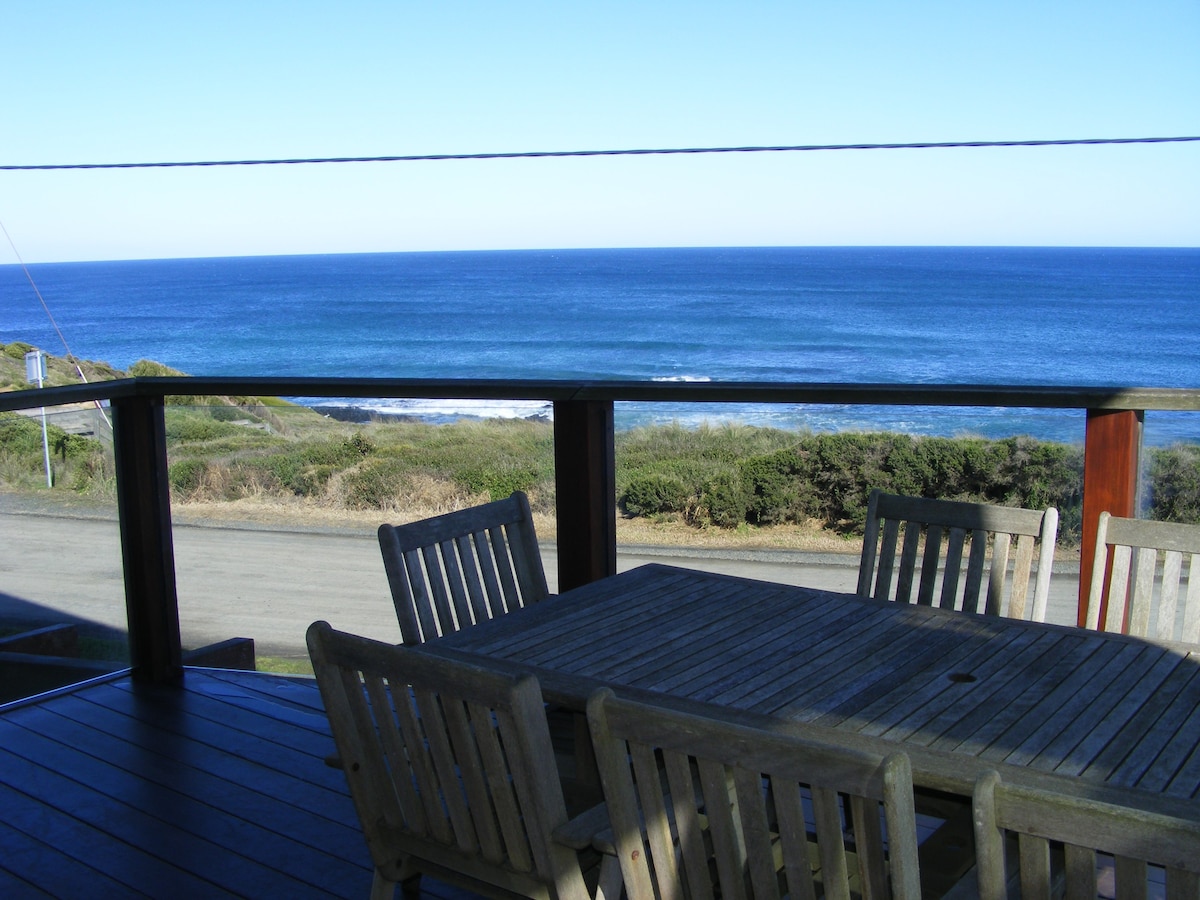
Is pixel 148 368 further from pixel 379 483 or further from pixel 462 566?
pixel 462 566

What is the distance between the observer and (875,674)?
1827 mm

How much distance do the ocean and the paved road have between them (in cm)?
2506

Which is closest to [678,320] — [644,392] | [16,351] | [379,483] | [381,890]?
[16,351]

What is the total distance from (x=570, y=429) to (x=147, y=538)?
58.9 inches

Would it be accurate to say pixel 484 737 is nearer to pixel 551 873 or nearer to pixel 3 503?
pixel 551 873

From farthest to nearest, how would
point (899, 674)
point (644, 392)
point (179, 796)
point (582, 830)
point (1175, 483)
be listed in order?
point (644, 392) < point (179, 796) < point (1175, 483) < point (899, 674) < point (582, 830)

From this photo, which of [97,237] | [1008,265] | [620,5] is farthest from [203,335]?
[1008,265]

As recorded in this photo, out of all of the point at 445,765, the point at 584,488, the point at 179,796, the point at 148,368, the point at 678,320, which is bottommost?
the point at 179,796

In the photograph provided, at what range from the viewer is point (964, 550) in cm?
250

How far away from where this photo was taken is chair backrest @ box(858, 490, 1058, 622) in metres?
2.38

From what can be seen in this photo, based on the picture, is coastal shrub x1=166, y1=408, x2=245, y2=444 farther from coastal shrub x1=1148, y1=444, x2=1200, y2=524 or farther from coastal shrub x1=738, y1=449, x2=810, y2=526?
coastal shrub x1=1148, y1=444, x2=1200, y2=524

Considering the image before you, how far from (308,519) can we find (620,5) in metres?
30.5

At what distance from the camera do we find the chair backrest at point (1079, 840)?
0.91m

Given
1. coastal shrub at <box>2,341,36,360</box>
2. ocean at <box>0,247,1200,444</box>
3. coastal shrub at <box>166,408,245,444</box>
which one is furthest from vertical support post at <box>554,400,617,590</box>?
coastal shrub at <box>2,341,36,360</box>
